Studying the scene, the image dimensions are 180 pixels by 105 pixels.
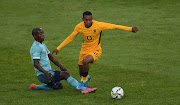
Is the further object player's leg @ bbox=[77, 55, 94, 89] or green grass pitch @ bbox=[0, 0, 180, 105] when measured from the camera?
player's leg @ bbox=[77, 55, 94, 89]

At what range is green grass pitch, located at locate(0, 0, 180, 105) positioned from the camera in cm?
948

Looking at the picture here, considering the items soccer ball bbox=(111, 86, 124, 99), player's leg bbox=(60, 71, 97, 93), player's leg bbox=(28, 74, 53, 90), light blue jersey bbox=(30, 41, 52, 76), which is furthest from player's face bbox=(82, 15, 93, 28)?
soccer ball bbox=(111, 86, 124, 99)

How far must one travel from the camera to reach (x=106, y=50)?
54.7 feet

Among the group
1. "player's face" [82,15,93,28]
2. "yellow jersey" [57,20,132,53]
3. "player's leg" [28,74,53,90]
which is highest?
"player's face" [82,15,93,28]

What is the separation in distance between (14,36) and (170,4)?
1177 centimetres

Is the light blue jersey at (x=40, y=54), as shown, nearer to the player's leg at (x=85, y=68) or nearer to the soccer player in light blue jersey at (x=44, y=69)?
the soccer player in light blue jersey at (x=44, y=69)

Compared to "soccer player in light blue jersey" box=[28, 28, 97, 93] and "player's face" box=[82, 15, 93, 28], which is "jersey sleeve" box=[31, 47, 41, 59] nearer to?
"soccer player in light blue jersey" box=[28, 28, 97, 93]

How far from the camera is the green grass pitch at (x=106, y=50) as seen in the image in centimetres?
948

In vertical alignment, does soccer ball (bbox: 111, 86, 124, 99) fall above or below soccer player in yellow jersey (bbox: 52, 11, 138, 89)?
below

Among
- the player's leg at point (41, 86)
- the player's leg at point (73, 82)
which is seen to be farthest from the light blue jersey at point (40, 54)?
the player's leg at point (73, 82)

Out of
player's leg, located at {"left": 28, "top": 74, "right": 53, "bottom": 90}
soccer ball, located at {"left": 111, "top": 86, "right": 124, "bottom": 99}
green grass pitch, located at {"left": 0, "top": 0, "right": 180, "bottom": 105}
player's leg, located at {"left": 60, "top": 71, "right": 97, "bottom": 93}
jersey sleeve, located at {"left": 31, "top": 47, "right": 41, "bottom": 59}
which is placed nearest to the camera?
soccer ball, located at {"left": 111, "top": 86, "right": 124, "bottom": 99}

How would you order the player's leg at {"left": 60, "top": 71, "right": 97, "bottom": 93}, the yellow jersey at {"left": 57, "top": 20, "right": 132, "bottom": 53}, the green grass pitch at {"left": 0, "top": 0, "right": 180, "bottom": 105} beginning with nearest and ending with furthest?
the green grass pitch at {"left": 0, "top": 0, "right": 180, "bottom": 105}, the player's leg at {"left": 60, "top": 71, "right": 97, "bottom": 93}, the yellow jersey at {"left": 57, "top": 20, "right": 132, "bottom": 53}

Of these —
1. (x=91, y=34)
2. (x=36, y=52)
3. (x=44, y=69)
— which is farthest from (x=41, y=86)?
(x=91, y=34)

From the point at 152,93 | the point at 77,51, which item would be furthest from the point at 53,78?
the point at 77,51
